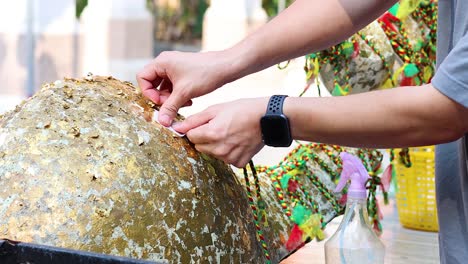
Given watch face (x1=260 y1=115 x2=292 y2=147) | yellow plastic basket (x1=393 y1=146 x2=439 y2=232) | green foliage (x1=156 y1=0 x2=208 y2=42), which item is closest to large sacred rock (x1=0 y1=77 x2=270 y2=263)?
watch face (x1=260 y1=115 x2=292 y2=147)

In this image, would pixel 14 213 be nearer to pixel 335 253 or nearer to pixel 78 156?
pixel 78 156

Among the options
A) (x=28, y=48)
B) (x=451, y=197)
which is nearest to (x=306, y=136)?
(x=451, y=197)

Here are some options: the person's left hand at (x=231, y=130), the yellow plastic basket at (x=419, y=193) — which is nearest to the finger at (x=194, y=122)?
the person's left hand at (x=231, y=130)

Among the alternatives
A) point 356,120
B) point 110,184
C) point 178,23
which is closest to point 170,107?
point 110,184

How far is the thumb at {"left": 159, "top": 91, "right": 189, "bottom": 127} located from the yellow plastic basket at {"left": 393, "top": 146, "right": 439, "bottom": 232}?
61.0 inches

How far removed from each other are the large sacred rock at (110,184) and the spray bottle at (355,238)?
0.37m

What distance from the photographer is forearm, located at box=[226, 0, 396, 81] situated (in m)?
1.45

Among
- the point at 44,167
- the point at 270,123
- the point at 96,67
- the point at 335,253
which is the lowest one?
the point at 96,67

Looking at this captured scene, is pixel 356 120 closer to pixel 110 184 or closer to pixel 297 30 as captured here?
pixel 297 30

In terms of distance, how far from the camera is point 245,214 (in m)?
1.50

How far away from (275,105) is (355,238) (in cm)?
64

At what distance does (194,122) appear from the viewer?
1.40 meters

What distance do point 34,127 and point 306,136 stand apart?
1.52 ft

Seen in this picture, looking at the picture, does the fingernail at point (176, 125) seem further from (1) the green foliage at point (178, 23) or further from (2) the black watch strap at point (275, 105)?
(1) the green foliage at point (178, 23)
